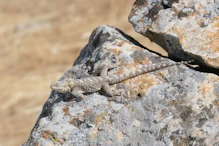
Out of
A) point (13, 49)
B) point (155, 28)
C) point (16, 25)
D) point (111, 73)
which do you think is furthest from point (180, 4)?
point (16, 25)

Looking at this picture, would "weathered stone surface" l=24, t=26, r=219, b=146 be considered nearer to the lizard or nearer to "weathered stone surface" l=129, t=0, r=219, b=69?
the lizard

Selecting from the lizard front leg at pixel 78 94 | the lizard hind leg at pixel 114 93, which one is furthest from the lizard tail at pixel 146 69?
the lizard front leg at pixel 78 94

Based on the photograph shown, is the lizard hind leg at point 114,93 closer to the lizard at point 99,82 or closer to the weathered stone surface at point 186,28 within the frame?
the lizard at point 99,82

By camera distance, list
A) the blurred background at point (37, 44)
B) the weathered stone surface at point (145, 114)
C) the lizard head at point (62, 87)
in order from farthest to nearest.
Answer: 1. the blurred background at point (37, 44)
2. the lizard head at point (62, 87)
3. the weathered stone surface at point (145, 114)

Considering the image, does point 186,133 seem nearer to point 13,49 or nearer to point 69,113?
point 69,113

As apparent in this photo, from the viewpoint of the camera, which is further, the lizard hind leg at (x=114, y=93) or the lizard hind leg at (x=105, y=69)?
the lizard hind leg at (x=105, y=69)

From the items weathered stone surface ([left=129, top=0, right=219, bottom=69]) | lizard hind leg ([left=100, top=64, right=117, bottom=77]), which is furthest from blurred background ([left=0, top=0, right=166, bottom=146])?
weathered stone surface ([left=129, top=0, right=219, bottom=69])

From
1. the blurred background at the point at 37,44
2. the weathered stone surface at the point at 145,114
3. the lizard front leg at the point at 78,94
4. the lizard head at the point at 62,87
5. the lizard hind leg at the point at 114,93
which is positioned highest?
the blurred background at the point at 37,44
